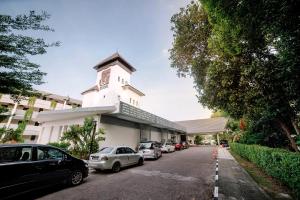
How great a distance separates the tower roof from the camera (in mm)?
29311

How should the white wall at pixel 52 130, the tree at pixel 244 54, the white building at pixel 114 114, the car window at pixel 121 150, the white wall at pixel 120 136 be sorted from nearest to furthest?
the tree at pixel 244 54
the car window at pixel 121 150
the white building at pixel 114 114
the white wall at pixel 120 136
the white wall at pixel 52 130

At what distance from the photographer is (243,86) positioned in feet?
35.6

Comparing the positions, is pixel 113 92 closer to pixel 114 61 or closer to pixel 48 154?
pixel 114 61

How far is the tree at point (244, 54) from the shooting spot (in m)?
6.86

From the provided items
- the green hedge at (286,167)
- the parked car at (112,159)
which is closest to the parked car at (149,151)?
the parked car at (112,159)

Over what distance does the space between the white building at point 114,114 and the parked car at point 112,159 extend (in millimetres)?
5164

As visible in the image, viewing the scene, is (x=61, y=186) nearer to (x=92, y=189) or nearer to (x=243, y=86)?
(x=92, y=189)

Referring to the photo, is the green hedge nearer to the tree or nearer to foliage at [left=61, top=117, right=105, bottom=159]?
the tree

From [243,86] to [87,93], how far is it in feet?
89.8

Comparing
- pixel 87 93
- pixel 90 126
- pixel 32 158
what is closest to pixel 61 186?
pixel 32 158

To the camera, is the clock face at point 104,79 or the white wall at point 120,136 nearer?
the white wall at point 120,136

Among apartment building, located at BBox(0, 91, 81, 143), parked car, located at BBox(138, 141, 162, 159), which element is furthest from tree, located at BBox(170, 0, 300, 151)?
apartment building, located at BBox(0, 91, 81, 143)

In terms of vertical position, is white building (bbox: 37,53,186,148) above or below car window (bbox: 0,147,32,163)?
above

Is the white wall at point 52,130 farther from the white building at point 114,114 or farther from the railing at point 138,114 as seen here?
the railing at point 138,114
